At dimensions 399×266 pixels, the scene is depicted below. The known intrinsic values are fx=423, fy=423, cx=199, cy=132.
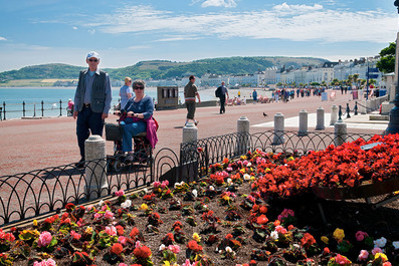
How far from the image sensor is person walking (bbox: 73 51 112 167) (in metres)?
7.73

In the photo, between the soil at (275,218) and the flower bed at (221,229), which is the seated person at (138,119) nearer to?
the flower bed at (221,229)

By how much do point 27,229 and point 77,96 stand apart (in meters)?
3.77

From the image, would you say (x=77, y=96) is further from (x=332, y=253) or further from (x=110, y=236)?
(x=332, y=253)

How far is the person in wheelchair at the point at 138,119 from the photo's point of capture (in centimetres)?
798

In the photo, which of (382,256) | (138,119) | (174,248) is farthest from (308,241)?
(138,119)


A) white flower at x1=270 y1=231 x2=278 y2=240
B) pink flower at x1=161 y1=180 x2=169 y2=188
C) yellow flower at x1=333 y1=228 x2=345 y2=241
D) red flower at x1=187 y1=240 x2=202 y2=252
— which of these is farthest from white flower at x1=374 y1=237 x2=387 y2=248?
pink flower at x1=161 y1=180 x2=169 y2=188

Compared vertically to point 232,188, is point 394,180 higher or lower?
higher

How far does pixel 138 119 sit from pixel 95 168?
2.38 meters

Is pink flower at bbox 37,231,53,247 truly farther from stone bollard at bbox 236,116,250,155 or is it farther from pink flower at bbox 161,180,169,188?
stone bollard at bbox 236,116,250,155

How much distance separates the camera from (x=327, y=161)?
15.9 feet

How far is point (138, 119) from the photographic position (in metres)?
8.17

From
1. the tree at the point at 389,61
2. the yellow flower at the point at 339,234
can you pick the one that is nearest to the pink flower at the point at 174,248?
the yellow flower at the point at 339,234

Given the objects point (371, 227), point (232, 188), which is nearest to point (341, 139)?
point (232, 188)

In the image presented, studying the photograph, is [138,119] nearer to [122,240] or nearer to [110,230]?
[110,230]
